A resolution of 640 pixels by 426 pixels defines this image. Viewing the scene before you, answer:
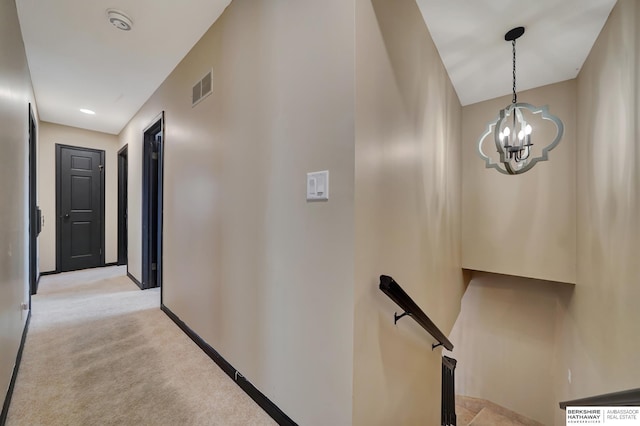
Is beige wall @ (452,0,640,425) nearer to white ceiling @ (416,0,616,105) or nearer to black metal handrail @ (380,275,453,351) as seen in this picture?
white ceiling @ (416,0,616,105)

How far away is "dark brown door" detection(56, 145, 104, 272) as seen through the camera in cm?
463

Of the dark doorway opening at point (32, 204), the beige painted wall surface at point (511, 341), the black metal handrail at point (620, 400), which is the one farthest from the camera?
the beige painted wall surface at point (511, 341)

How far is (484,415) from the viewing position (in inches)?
154

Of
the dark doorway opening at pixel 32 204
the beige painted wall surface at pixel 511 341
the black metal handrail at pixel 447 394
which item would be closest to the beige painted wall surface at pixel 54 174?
the dark doorway opening at pixel 32 204

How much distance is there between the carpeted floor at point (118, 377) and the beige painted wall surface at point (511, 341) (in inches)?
162

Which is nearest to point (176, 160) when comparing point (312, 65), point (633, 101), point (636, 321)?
point (312, 65)

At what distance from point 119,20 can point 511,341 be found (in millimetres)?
6076

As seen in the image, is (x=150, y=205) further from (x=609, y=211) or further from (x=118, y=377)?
(x=609, y=211)

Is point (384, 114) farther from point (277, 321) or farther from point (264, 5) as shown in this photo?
point (277, 321)

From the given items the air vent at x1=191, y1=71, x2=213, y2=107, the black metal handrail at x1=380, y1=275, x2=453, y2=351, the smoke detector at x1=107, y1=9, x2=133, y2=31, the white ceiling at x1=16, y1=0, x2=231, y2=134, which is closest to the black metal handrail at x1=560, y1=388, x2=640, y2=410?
the black metal handrail at x1=380, y1=275, x2=453, y2=351

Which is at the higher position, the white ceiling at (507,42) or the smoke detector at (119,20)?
the smoke detector at (119,20)

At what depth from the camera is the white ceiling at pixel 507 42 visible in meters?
A: 1.90

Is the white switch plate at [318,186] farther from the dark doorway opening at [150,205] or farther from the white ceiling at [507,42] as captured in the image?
the dark doorway opening at [150,205]

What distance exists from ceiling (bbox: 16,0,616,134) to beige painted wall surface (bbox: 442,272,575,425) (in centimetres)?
277
